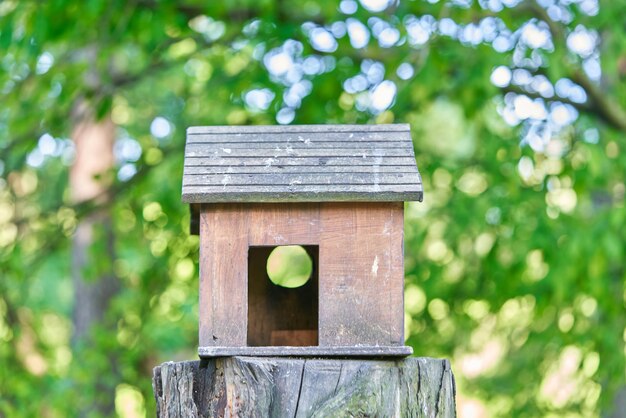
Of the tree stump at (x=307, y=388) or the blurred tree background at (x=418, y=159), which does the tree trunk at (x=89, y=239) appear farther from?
the tree stump at (x=307, y=388)

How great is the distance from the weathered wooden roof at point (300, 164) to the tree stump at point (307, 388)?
1.69 ft

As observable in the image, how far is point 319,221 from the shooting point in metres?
3.34

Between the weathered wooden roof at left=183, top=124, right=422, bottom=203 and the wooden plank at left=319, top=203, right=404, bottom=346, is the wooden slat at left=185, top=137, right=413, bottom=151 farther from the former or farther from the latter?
the wooden plank at left=319, top=203, right=404, bottom=346

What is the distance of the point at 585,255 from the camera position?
6.29 metres

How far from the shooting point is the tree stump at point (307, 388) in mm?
3074

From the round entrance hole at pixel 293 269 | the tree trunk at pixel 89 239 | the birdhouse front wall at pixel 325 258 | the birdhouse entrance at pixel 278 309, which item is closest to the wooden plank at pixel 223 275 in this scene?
the birdhouse front wall at pixel 325 258

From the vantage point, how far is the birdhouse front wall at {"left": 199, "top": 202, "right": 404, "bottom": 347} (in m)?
3.28

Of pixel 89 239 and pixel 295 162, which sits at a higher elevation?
pixel 89 239

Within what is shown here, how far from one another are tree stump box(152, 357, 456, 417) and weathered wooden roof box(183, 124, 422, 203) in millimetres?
515

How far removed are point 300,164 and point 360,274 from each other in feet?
1.32

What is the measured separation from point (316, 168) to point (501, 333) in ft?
21.2

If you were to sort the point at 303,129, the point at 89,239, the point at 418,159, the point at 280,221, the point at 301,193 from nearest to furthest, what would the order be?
1. the point at 301,193
2. the point at 280,221
3. the point at 303,129
4. the point at 418,159
5. the point at 89,239

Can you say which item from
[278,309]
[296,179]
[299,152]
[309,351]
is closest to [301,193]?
[296,179]

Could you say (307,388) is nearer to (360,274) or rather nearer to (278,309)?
(360,274)
